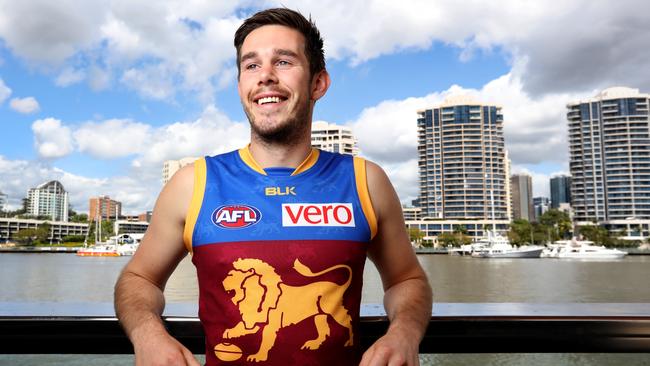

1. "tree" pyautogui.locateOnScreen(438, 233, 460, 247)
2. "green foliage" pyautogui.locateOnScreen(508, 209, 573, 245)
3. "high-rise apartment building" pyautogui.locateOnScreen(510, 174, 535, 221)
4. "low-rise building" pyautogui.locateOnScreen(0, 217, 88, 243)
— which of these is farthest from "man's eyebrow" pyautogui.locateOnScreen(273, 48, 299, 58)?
"high-rise apartment building" pyautogui.locateOnScreen(510, 174, 535, 221)

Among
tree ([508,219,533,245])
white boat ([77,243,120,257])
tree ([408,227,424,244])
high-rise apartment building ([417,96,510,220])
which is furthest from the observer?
high-rise apartment building ([417,96,510,220])

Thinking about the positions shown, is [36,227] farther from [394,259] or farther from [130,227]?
[394,259]

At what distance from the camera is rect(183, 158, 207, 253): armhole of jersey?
4.00ft

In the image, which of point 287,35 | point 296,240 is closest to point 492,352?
point 296,240

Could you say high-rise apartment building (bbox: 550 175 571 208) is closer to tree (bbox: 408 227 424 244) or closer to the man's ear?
tree (bbox: 408 227 424 244)

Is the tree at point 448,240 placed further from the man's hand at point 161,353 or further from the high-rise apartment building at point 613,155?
the man's hand at point 161,353

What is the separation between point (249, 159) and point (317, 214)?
0.87 ft

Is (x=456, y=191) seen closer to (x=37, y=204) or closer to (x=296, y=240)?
(x=296, y=240)

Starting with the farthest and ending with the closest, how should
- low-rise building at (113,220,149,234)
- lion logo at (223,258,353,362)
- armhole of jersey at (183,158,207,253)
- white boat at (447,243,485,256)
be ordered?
low-rise building at (113,220,149,234)
white boat at (447,243,485,256)
armhole of jersey at (183,158,207,253)
lion logo at (223,258,353,362)

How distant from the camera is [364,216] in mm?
1243

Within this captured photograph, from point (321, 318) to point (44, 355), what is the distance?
3.03 ft

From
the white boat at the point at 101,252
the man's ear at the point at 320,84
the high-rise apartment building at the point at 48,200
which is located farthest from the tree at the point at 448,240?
the high-rise apartment building at the point at 48,200

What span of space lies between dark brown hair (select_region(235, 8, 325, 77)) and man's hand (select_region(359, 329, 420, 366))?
76 cm

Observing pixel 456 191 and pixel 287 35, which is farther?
pixel 456 191
